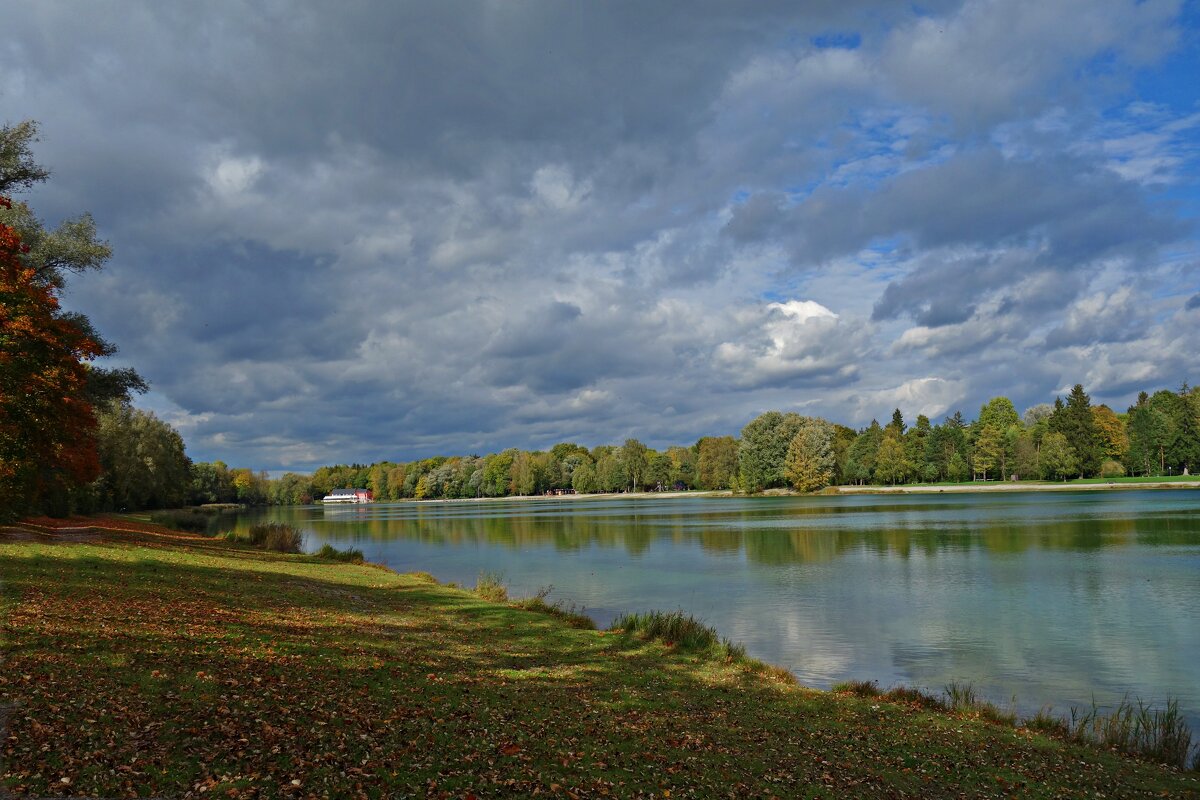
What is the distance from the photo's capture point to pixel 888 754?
11.5 metres

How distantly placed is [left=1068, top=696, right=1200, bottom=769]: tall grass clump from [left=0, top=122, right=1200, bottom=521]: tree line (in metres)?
27.7

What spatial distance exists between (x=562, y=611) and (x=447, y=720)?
15.0 meters

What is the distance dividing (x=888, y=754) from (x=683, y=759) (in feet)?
11.8

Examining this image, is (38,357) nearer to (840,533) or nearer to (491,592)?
(491,592)

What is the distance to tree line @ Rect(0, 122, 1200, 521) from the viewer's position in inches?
979

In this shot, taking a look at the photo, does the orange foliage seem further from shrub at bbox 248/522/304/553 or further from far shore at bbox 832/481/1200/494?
far shore at bbox 832/481/1200/494

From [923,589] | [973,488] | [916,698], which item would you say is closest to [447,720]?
[916,698]

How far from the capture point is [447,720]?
1077 cm

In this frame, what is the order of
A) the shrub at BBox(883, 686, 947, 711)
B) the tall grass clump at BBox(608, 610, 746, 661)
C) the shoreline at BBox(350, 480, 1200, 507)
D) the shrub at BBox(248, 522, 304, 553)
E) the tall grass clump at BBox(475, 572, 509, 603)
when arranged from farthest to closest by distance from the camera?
the shoreline at BBox(350, 480, 1200, 507), the shrub at BBox(248, 522, 304, 553), the tall grass clump at BBox(475, 572, 509, 603), the tall grass clump at BBox(608, 610, 746, 661), the shrub at BBox(883, 686, 947, 711)

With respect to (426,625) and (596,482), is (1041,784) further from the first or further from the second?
(596,482)

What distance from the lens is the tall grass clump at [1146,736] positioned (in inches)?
492

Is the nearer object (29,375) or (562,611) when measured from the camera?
(29,375)

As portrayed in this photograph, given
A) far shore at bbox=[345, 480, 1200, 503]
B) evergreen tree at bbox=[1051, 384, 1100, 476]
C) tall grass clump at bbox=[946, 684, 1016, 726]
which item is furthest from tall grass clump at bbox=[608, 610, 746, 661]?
evergreen tree at bbox=[1051, 384, 1100, 476]

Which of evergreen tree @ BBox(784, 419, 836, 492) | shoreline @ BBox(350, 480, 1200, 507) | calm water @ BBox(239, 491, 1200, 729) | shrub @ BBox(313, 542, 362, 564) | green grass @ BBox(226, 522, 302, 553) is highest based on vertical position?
evergreen tree @ BBox(784, 419, 836, 492)
